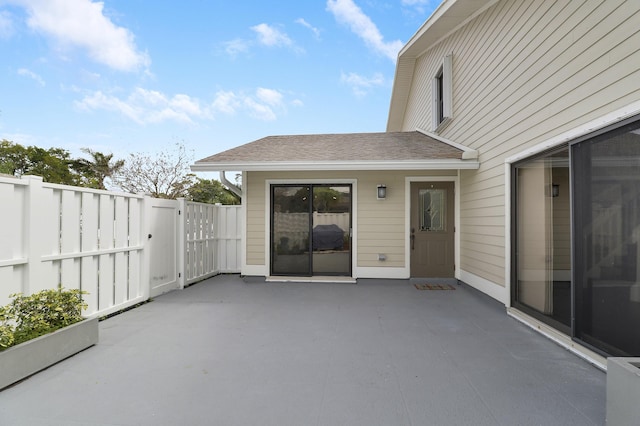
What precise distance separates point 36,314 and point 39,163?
72.0ft

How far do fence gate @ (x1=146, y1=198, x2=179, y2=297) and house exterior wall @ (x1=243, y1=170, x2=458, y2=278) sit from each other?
1432 millimetres

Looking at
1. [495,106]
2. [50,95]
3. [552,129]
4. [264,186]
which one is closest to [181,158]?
[50,95]

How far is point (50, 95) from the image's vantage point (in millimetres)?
13445

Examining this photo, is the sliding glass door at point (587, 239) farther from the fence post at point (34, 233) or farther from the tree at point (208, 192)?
the tree at point (208, 192)

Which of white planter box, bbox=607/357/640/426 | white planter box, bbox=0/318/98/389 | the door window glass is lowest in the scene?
white planter box, bbox=0/318/98/389

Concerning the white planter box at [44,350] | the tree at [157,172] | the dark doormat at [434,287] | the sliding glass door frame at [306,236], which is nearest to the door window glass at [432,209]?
the dark doormat at [434,287]

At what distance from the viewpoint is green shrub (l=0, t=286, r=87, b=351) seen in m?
2.45

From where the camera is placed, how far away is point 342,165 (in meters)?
5.69

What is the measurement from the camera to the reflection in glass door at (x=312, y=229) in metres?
6.47

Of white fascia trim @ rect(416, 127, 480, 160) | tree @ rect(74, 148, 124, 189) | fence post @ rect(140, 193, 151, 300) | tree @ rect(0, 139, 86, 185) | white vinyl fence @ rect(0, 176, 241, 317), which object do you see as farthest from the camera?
tree @ rect(0, 139, 86, 185)

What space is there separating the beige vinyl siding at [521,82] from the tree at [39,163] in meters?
20.5

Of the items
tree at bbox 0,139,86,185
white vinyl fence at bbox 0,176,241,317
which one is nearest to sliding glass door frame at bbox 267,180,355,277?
white vinyl fence at bbox 0,176,241,317

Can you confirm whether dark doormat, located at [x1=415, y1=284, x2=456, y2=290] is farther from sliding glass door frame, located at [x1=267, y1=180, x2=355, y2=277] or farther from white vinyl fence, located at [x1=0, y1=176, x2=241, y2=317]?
white vinyl fence, located at [x1=0, y1=176, x2=241, y2=317]

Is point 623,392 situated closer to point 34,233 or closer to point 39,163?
point 34,233
